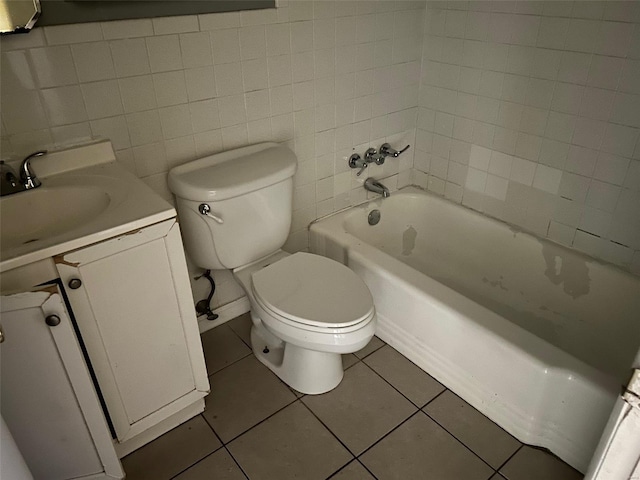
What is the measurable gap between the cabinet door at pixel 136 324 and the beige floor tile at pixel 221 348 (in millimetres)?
334

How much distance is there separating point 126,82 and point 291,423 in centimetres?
121

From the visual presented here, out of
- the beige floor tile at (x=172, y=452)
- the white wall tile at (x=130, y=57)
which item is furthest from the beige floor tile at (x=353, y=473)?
the white wall tile at (x=130, y=57)

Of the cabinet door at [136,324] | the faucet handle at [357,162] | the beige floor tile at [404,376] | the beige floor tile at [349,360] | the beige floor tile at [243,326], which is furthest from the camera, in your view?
the faucet handle at [357,162]

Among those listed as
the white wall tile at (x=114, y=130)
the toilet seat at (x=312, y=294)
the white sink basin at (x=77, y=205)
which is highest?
the white wall tile at (x=114, y=130)

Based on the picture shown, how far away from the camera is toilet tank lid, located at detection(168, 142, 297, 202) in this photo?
61.9 inches

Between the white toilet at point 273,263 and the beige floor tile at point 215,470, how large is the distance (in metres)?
0.36

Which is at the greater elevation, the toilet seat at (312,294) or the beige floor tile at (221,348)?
the toilet seat at (312,294)

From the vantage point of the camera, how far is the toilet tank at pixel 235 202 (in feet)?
5.24

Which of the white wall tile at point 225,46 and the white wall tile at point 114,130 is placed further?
the white wall tile at point 225,46

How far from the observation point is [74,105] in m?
1.43

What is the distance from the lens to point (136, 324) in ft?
4.43

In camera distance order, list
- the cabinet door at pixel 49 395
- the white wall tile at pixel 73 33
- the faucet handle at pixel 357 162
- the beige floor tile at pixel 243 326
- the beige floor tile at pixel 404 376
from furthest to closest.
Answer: the faucet handle at pixel 357 162
the beige floor tile at pixel 243 326
the beige floor tile at pixel 404 376
the white wall tile at pixel 73 33
the cabinet door at pixel 49 395

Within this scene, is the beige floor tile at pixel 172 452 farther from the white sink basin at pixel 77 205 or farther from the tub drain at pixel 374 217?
the tub drain at pixel 374 217

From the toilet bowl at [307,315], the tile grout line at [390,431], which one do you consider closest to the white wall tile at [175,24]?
the toilet bowl at [307,315]
